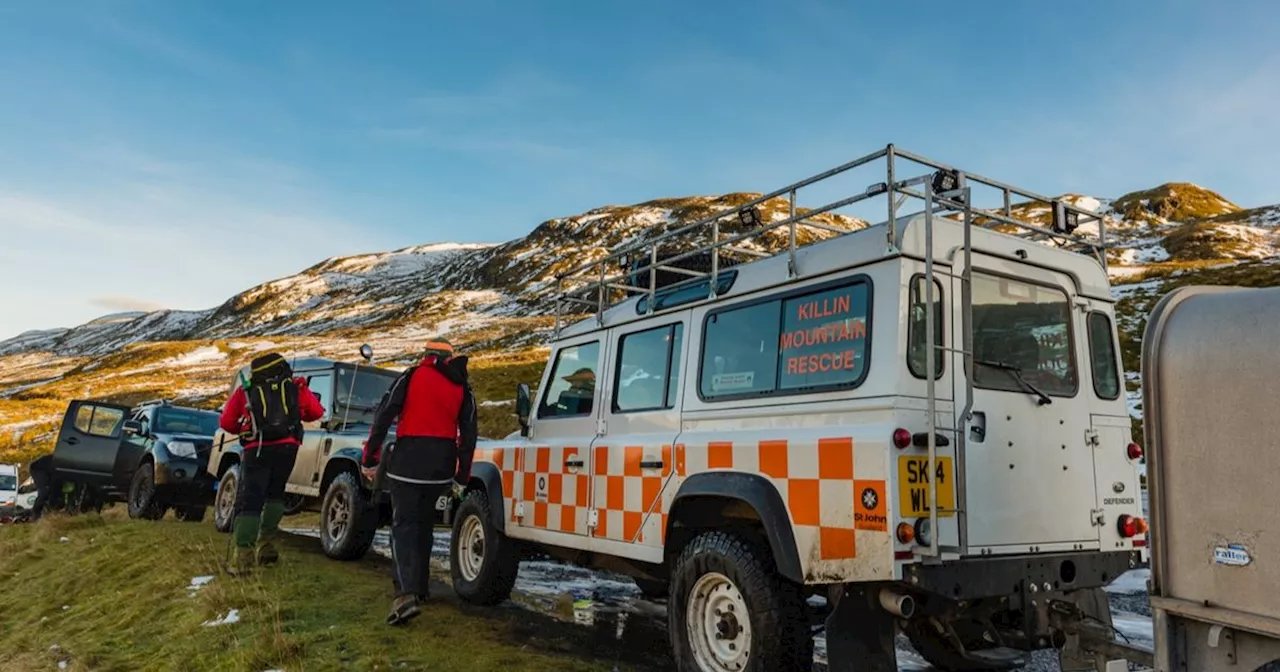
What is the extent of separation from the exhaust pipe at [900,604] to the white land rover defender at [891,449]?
0.01 meters

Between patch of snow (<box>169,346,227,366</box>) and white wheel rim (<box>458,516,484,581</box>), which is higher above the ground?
patch of snow (<box>169,346,227,366</box>)

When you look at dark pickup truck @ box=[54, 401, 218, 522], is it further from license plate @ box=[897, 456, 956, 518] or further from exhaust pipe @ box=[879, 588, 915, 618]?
license plate @ box=[897, 456, 956, 518]

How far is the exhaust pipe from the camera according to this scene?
3.92 m

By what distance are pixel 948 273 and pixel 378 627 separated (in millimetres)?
4739

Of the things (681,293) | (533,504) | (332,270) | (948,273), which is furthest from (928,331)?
(332,270)

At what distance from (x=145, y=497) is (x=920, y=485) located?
1223cm

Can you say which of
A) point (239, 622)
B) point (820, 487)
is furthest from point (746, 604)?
point (239, 622)

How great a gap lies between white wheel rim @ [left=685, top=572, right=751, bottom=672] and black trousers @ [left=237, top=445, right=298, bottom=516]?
5249 millimetres

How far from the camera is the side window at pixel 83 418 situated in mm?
13812

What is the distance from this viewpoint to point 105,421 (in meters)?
14.1

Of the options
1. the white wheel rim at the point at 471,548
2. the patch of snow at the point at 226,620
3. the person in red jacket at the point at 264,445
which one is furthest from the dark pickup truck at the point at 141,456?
the white wheel rim at the point at 471,548

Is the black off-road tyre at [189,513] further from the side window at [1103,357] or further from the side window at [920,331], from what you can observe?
the side window at [1103,357]

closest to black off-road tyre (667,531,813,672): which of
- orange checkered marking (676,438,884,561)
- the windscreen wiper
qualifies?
orange checkered marking (676,438,884,561)

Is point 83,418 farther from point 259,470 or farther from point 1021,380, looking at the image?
point 1021,380
